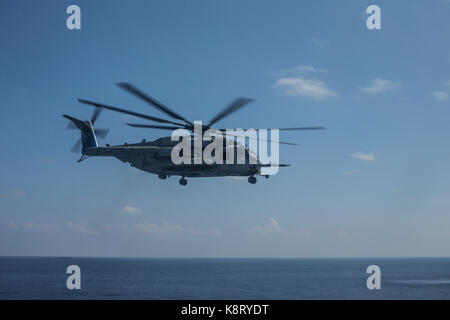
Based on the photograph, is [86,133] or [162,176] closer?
[162,176]

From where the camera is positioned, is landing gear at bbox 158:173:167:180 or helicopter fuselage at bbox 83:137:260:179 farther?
landing gear at bbox 158:173:167:180

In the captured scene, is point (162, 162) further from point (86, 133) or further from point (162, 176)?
point (86, 133)

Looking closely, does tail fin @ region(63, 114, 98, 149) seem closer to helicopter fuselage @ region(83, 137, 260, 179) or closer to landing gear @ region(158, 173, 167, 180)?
helicopter fuselage @ region(83, 137, 260, 179)

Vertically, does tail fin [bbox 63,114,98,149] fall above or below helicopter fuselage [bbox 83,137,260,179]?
above

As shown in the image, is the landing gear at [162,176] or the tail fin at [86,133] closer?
the landing gear at [162,176]

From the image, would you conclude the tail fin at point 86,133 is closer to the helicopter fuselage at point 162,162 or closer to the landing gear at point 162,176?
the helicopter fuselage at point 162,162

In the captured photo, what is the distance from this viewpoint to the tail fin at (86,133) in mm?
36281

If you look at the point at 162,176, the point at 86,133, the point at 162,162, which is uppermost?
the point at 86,133

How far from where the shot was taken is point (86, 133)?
36.5 m

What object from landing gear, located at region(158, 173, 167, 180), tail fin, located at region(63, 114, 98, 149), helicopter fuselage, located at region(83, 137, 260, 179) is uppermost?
tail fin, located at region(63, 114, 98, 149)

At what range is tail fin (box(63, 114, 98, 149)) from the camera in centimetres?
3628

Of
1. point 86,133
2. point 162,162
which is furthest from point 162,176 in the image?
point 86,133
